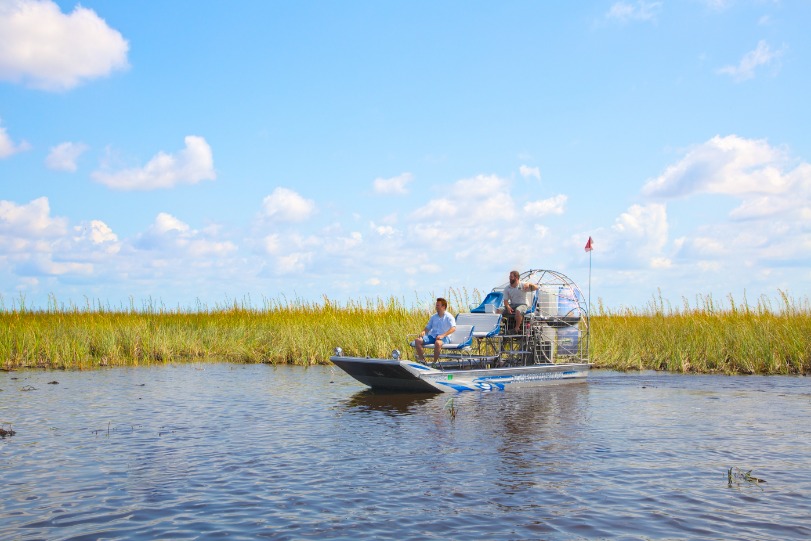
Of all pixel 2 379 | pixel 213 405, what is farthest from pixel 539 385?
pixel 2 379

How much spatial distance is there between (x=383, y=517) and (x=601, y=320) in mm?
20605

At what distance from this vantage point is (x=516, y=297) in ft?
56.8

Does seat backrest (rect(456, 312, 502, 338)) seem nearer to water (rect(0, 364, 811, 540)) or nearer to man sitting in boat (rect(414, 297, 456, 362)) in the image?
man sitting in boat (rect(414, 297, 456, 362))

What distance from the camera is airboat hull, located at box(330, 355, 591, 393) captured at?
1470cm

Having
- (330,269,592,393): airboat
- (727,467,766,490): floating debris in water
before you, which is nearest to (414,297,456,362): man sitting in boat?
(330,269,592,393): airboat

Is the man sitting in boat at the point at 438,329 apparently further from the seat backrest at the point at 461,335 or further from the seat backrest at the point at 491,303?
the seat backrest at the point at 491,303

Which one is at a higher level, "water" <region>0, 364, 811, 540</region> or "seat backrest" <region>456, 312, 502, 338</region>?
"seat backrest" <region>456, 312, 502, 338</region>

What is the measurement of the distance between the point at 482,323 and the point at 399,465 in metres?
8.00

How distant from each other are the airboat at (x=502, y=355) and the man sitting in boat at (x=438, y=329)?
0.25m

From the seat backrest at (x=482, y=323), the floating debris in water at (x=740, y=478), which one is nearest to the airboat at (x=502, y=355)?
the seat backrest at (x=482, y=323)

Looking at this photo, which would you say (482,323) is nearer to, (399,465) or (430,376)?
(430,376)

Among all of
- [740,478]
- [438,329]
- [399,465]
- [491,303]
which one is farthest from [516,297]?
[740,478]

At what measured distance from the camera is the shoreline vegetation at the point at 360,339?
20.4m

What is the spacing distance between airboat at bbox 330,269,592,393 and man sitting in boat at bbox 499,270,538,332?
17 cm
